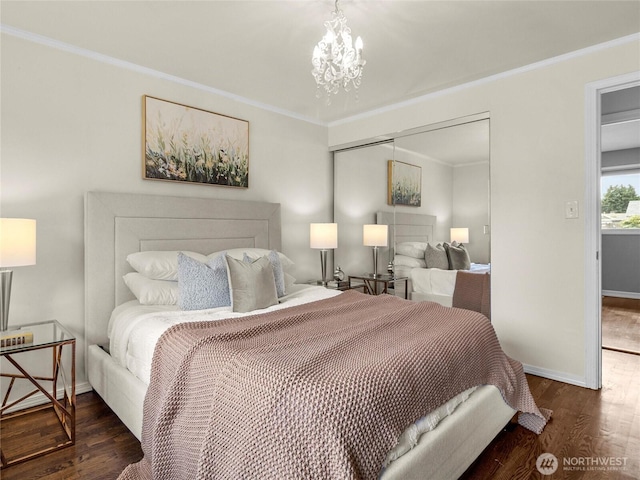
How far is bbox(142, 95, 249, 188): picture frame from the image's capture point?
299cm

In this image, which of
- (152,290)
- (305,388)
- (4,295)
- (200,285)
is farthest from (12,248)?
(305,388)

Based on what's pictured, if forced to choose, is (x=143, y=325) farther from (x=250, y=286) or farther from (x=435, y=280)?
(x=435, y=280)

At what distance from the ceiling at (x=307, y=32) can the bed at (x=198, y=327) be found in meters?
1.09

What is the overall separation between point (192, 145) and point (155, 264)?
1.16m

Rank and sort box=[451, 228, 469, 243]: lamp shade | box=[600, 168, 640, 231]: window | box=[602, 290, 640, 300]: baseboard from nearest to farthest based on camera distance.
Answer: box=[451, 228, 469, 243]: lamp shade < box=[600, 168, 640, 231]: window < box=[602, 290, 640, 300]: baseboard

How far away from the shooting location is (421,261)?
12.0ft

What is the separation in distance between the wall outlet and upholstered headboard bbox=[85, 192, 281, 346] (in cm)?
264

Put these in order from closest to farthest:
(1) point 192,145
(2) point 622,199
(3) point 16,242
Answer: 1. (3) point 16,242
2. (1) point 192,145
3. (2) point 622,199

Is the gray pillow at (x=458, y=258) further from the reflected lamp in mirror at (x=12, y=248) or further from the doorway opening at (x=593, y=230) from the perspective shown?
the reflected lamp in mirror at (x=12, y=248)

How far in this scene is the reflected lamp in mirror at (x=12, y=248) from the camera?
→ 6.53 feet

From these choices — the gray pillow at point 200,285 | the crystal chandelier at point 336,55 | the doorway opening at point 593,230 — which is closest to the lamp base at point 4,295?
the gray pillow at point 200,285

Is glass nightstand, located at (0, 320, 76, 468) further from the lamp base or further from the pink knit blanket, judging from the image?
the pink knit blanket

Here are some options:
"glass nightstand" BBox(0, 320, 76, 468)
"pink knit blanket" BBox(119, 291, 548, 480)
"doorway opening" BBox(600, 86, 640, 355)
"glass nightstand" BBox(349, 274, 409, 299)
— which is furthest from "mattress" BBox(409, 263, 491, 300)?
"glass nightstand" BBox(0, 320, 76, 468)

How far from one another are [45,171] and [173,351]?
173 centimetres
